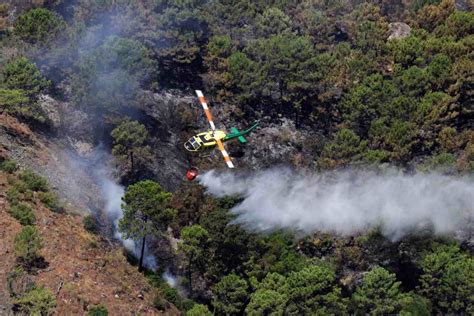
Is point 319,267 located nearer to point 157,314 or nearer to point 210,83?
point 157,314

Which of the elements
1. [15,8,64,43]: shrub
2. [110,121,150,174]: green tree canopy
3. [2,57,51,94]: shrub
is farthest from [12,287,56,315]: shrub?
[15,8,64,43]: shrub

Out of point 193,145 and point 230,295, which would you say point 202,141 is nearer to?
point 193,145

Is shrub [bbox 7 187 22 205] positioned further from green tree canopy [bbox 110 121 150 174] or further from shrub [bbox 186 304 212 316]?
shrub [bbox 186 304 212 316]

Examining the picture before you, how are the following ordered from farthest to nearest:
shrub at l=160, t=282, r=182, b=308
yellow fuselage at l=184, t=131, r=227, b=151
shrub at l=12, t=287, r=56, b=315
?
shrub at l=160, t=282, r=182, b=308, yellow fuselage at l=184, t=131, r=227, b=151, shrub at l=12, t=287, r=56, b=315

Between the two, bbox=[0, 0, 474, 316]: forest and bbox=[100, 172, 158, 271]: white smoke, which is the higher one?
bbox=[0, 0, 474, 316]: forest

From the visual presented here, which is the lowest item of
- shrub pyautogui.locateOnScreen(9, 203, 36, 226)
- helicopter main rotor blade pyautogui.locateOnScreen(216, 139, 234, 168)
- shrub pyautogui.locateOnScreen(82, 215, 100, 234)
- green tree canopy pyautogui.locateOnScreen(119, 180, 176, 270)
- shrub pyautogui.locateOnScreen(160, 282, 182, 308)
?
shrub pyautogui.locateOnScreen(160, 282, 182, 308)

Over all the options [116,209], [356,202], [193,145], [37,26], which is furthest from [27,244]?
[356,202]
